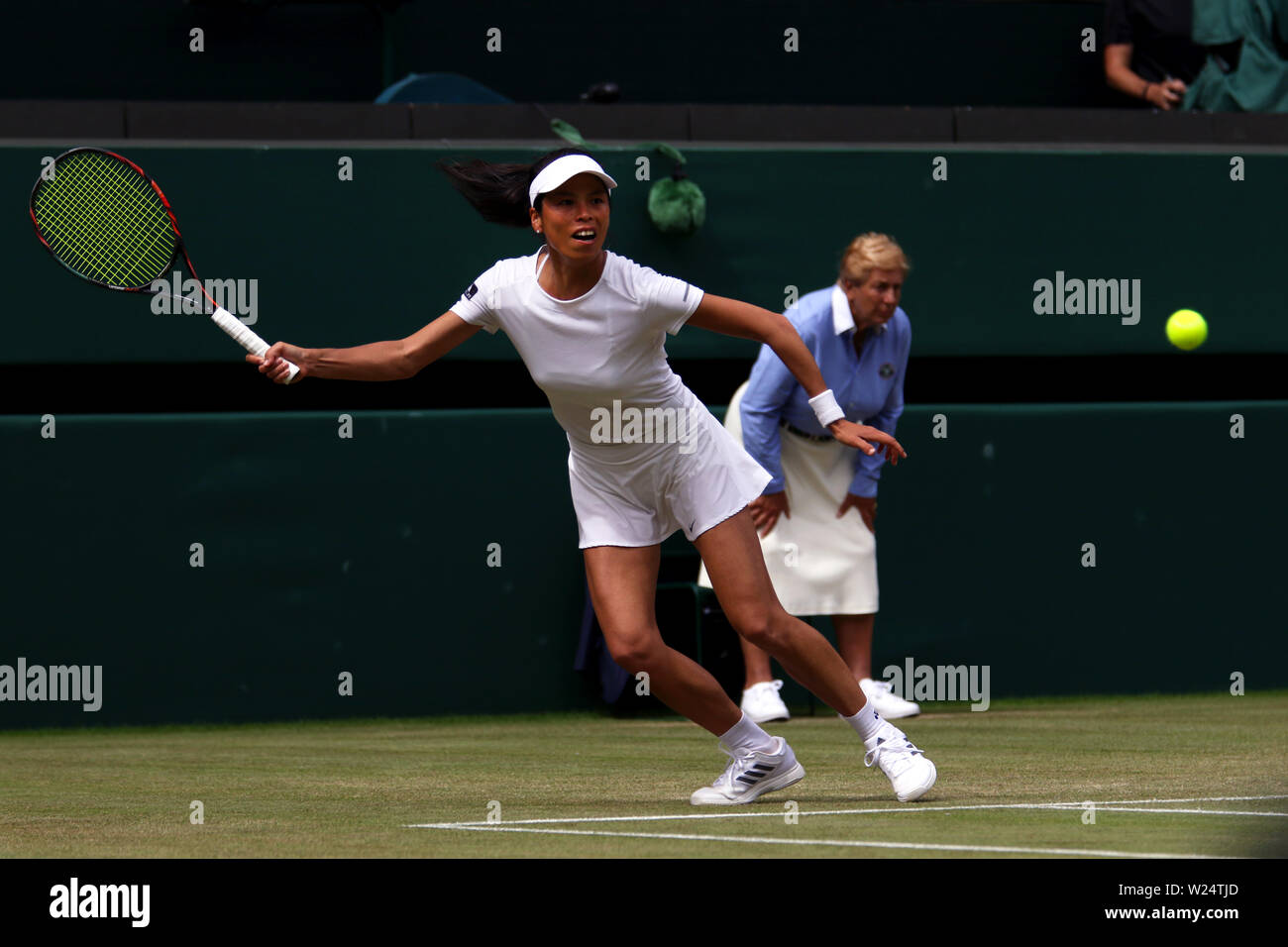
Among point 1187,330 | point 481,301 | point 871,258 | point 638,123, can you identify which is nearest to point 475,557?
point 638,123

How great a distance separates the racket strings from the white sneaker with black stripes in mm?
2353

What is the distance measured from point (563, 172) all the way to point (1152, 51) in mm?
6833

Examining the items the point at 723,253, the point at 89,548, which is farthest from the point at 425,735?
the point at 723,253

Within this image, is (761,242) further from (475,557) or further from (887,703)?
(887,703)

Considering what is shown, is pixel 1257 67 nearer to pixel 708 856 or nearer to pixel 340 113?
pixel 340 113

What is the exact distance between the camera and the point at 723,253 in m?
9.38

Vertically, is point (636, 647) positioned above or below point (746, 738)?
above

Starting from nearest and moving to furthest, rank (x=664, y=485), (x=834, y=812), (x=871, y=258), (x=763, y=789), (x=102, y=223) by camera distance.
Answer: (x=834, y=812)
(x=664, y=485)
(x=763, y=789)
(x=102, y=223)
(x=871, y=258)

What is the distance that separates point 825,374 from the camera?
8.14 meters

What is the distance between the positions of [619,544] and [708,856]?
132 cm

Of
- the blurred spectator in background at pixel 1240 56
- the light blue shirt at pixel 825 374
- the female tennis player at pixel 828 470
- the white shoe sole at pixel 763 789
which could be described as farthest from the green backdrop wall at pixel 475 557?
the white shoe sole at pixel 763 789

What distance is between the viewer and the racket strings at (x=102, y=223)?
257 inches

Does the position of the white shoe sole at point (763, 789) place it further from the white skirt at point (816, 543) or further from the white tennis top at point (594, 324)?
the white skirt at point (816, 543)

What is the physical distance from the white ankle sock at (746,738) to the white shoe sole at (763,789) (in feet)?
0.34
